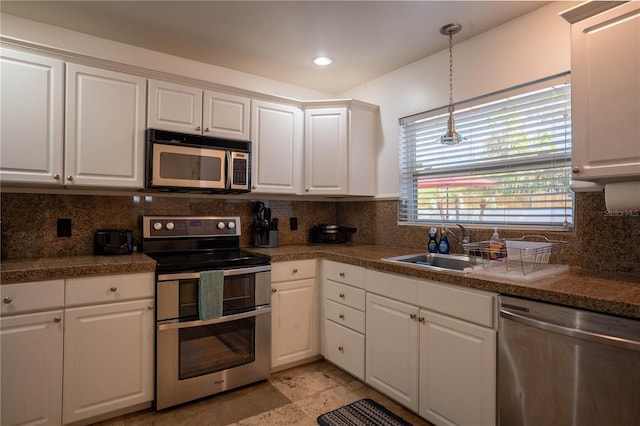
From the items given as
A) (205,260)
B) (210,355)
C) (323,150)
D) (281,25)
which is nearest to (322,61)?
(281,25)

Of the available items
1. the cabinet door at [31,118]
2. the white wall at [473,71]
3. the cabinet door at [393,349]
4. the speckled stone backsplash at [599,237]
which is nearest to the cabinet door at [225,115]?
the cabinet door at [31,118]

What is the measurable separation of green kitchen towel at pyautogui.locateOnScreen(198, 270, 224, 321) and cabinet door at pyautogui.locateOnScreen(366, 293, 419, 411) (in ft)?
3.19

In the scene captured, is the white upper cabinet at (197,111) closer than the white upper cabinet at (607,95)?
No

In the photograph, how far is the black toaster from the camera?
231cm

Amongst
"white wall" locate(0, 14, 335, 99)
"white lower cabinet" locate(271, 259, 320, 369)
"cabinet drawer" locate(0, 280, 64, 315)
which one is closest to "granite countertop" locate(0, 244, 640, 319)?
"cabinet drawer" locate(0, 280, 64, 315)

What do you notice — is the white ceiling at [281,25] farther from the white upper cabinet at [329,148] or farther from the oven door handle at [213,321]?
the oven door handle at [213,321]

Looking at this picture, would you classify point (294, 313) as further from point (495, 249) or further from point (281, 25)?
point (281, 25)

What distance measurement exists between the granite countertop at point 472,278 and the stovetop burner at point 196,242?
15 centimetres

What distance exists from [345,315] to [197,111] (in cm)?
181

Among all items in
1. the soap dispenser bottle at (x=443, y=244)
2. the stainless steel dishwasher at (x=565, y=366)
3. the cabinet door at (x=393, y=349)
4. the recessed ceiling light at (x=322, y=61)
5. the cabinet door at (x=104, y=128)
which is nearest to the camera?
the stainless steel dishwasher at (x=565, y=366)

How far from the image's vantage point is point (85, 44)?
2426 mm

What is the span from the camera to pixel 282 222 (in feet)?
10.8

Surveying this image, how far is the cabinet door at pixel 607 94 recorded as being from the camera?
1.46m

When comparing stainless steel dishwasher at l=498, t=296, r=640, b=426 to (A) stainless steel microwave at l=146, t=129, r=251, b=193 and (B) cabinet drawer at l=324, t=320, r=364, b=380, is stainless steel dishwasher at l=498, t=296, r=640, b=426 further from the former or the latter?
(A) stainless steel microwave at l=146, t=129, r=251, b=193
